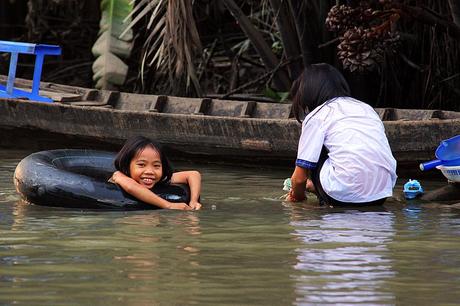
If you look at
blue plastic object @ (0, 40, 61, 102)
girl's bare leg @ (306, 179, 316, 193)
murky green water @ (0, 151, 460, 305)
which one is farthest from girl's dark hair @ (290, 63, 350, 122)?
blue plastic object @ (0, 40, 61, 102)

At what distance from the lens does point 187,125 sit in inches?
374

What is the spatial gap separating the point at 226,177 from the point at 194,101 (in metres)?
2.06

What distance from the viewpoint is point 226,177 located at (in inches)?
342

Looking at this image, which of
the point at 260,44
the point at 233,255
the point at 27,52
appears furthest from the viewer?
the point at 260,44

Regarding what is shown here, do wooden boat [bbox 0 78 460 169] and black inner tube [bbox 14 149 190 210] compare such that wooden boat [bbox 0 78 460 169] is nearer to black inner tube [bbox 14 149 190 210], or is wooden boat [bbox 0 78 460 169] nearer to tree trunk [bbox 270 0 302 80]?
tree trunk [bbox 270 0 302 80]

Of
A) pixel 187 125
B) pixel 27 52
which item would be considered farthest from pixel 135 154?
pixel 27 52

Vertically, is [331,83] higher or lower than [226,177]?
higher

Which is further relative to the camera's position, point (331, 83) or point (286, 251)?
point (331, 83)

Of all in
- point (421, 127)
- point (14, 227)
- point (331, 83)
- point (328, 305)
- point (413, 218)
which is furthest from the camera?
point (421, 127)

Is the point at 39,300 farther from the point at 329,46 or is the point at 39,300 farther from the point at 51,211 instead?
the point at 329,46

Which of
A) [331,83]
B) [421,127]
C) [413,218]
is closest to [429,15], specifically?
[421,127]

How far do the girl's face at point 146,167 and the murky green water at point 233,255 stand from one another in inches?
10.5

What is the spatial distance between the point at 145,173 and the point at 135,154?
127 mm

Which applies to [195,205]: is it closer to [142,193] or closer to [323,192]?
[142,193]
